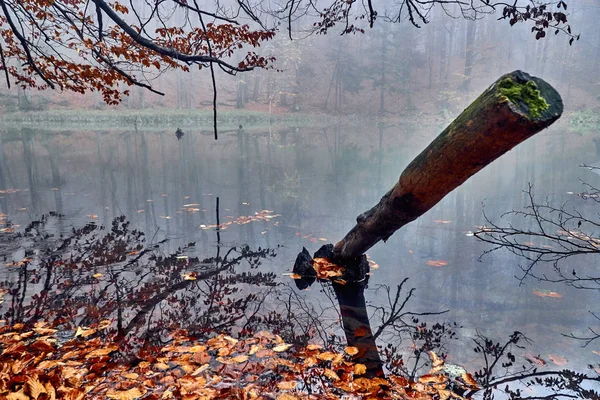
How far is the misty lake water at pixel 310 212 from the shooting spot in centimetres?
427

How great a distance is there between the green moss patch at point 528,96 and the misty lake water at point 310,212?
2.26 meters

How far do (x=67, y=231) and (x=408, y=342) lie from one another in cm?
605

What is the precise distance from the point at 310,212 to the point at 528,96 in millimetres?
6386

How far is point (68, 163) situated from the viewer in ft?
45.1

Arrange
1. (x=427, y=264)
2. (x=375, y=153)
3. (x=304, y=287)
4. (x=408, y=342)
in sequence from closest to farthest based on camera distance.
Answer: (x=408, y=342)
(x=304, y=287)
(x=427, y=264)
(x=375, y=153)

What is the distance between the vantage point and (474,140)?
2742mm

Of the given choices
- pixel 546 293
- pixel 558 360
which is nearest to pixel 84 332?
pixel 558 360

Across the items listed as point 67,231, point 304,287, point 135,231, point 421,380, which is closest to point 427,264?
point 304,287

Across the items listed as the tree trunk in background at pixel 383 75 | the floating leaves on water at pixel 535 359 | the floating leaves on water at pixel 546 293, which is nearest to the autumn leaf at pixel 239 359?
the floating leaves on water at pixel 535 359

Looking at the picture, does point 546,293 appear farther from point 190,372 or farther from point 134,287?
point 134,287

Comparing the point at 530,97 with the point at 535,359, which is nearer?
the point at 530,97

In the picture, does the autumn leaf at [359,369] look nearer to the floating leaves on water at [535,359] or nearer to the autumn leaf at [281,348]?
the autumn leaf at [281,348]

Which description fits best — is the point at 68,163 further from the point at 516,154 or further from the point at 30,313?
the point at 516,154

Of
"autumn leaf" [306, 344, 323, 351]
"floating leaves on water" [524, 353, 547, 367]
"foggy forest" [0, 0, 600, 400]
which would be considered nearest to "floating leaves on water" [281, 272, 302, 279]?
"foggy forest" [0, 0, 600, 400]
